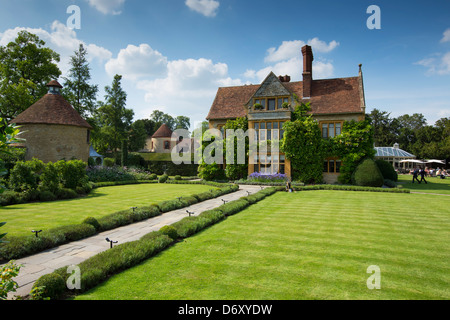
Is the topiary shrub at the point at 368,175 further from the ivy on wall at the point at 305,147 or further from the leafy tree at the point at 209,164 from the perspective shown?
the leafy tree at the point at 209,164

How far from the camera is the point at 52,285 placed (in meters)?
4.81

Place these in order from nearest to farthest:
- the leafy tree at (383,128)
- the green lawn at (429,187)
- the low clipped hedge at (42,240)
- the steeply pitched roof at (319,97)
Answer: the low clipped hedge at (42,240) → the green lawn at (429,187) → the steeply pitched roof at (319,97) → the leafy tree at (383,128)

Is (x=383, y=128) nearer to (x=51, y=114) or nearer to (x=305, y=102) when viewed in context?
(x=305, y=102)

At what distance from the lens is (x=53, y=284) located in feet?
15.9

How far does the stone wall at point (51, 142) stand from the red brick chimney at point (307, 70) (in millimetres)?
26110

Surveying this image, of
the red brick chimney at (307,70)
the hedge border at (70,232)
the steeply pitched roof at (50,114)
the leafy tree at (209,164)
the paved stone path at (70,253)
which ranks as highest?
the red brick chimney at (307,70)

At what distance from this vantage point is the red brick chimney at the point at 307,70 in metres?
29.2

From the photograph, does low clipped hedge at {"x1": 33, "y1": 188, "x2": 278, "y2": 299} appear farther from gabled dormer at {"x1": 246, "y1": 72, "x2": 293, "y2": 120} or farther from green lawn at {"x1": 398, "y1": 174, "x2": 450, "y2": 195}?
green lawn at {"x1": 398, "y1": 174, "x2": 450, "y2": 195}

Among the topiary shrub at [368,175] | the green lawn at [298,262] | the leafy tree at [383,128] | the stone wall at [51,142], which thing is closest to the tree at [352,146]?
the topiary shrub at [368,175]

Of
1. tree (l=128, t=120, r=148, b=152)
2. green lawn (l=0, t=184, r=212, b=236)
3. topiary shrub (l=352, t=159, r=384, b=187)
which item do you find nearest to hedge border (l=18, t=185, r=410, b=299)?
green lawn (l=0, t=184, r=212, b=236)
